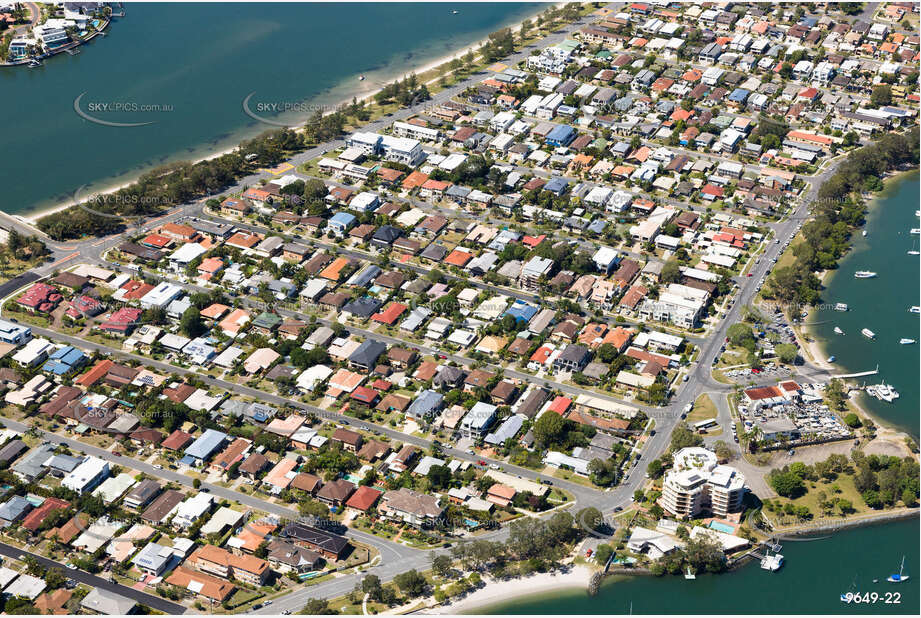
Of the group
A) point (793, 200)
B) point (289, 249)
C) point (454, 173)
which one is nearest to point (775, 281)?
point (793, 200)

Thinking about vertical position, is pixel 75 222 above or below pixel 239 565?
above

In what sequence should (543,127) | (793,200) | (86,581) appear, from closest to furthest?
(86,581)
(793,200)
(543,127)

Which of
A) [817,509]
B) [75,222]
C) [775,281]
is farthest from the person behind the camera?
[75,222]

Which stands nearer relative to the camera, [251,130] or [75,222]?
[75,222]

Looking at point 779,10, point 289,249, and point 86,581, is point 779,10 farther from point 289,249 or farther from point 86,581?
point 86,581

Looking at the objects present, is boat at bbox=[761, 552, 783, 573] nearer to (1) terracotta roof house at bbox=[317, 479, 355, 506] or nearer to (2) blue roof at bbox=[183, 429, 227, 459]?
(1) terracotta roof house at bbox=[317, 479, 355, 506]

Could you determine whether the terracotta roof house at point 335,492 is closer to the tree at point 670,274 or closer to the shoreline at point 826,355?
the tree at point 670,274

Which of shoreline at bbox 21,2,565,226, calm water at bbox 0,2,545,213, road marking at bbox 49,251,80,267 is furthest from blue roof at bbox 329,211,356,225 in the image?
calm water at bbox 0,2,545,213

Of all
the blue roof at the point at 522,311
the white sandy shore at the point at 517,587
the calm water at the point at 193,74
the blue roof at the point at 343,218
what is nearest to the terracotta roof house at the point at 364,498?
the white sandy shore at the point at 517,587
